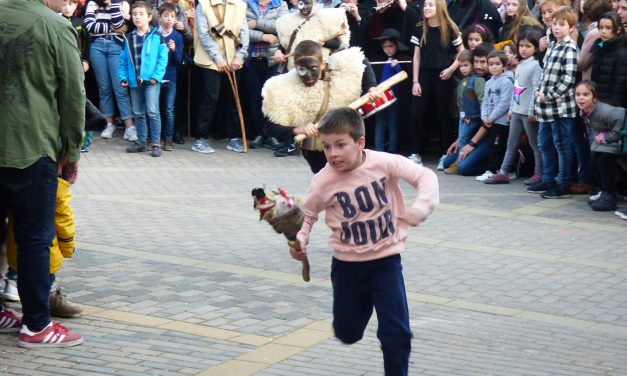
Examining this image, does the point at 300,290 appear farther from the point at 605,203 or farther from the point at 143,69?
the point at 143,69

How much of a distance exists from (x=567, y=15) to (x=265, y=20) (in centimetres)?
474

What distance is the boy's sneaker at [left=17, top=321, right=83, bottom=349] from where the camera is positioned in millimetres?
6535

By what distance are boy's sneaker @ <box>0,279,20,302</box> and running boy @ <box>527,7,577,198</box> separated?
658 centimetres

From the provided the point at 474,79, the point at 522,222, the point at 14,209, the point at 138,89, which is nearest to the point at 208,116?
the point at 138,89

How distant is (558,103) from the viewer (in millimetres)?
12148

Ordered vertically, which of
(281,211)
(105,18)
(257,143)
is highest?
(105,18)

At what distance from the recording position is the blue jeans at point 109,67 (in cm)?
1498

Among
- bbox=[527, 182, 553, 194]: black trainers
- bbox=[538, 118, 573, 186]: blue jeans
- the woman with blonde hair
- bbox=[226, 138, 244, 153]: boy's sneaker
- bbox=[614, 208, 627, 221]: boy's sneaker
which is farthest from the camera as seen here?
bbox=[226, 138, 244, 153]: boy's sneaker

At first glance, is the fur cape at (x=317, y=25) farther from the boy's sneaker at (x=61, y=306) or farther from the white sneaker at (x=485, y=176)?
the boy's sneaker at (x=61, y=306)

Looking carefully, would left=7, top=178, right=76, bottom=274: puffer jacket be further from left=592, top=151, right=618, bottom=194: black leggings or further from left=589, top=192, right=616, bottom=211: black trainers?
left=592, top=151, right=618, bottom=194: black leggings

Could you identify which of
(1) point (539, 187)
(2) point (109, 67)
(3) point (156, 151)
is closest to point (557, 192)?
(1) point (539, 187)

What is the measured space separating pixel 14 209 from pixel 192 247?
3074 mm

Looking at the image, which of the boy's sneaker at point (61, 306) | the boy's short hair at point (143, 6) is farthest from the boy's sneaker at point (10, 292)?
the boy's short hair at point (143, 6)

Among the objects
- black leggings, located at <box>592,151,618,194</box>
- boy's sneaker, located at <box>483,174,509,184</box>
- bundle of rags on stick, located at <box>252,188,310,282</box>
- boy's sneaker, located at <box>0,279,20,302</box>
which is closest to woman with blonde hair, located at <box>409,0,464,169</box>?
boy's sneaker, located at <box>483,174,509,184</box>
